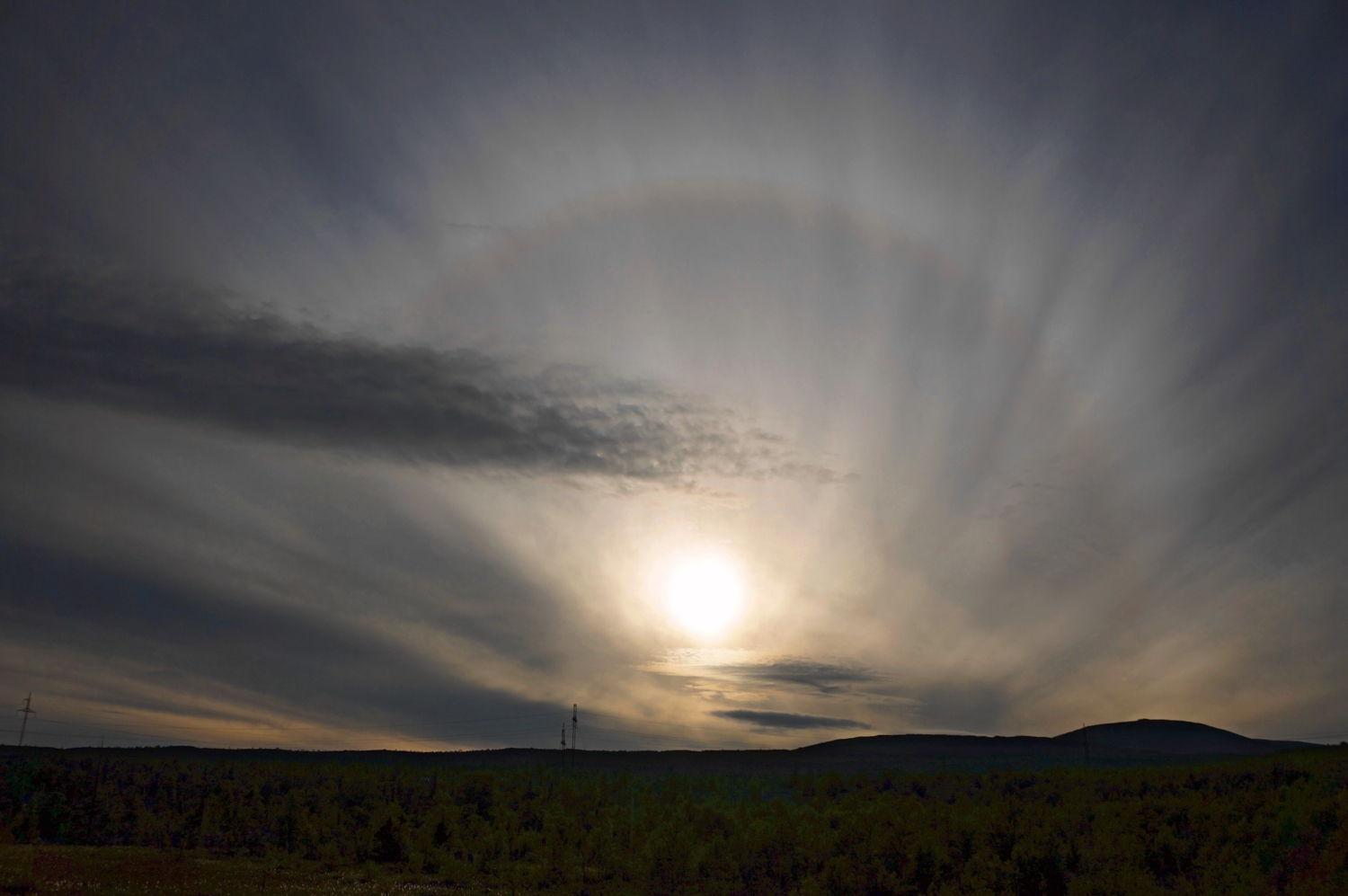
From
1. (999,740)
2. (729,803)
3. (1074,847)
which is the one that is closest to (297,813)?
(729,803)

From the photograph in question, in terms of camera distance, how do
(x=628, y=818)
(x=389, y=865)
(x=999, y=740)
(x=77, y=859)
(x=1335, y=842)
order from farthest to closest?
(x=999, y=740) → (x=628, y=818) → (x=389, y=865) → (x=77, y=859) → (x=1335, y=842)

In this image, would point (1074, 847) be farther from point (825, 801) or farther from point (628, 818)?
point (628, 818)

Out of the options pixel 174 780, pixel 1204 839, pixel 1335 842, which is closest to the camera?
pixel 1335 842

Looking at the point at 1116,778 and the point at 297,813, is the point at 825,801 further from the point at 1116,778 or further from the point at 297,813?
the point at 297,813

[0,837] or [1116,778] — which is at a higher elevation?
[1116,778]

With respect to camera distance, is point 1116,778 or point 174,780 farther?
point 174,780

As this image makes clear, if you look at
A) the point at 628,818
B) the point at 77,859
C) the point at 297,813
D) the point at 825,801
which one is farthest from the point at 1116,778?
the point at 77,859
